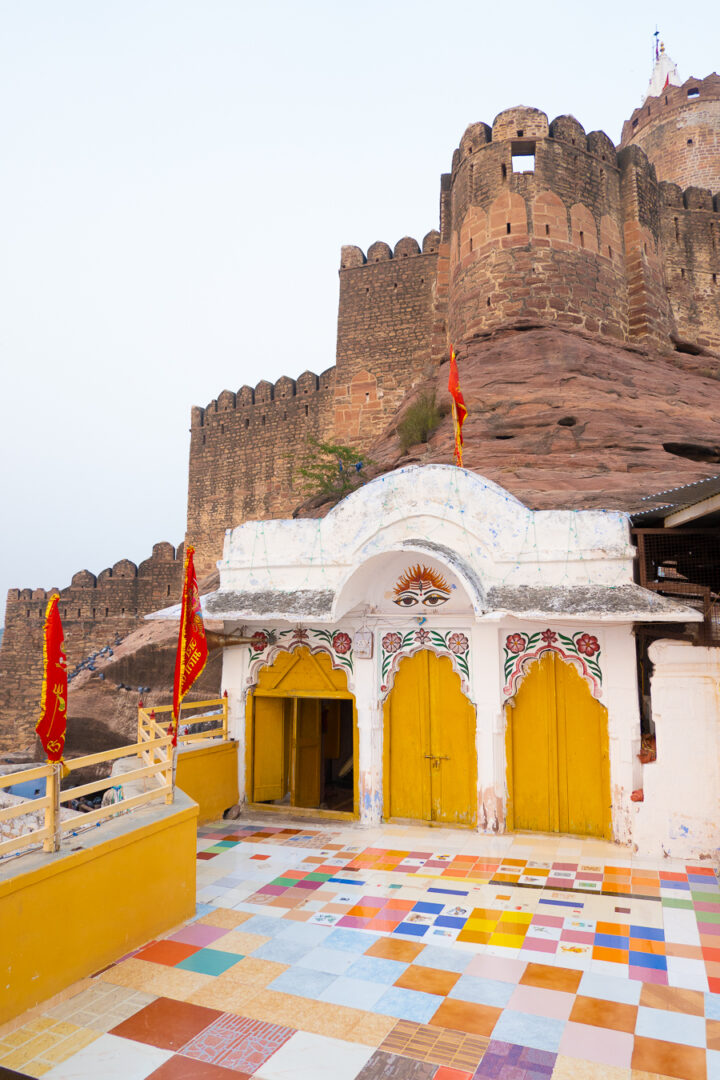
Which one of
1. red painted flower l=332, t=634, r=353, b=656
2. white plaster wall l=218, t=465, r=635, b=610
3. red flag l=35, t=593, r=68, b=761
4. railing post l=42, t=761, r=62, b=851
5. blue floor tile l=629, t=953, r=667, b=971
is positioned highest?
white plaster wall l=218, t=465, r=635, b=610

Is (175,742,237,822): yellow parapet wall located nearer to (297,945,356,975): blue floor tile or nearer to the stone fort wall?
(297,945,356,975): blue floor tile

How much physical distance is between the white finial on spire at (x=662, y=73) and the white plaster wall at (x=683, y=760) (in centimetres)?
3568

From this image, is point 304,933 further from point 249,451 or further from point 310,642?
point 249,451

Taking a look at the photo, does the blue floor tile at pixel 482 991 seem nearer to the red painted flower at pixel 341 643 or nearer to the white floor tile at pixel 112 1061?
the white floor tile at pixel 112 1061

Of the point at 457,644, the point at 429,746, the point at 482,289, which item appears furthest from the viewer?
the point at 482,289

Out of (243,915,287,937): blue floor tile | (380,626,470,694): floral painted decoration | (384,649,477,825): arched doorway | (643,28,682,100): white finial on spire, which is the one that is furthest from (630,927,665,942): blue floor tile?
(643,28,682,100): white finial on spire

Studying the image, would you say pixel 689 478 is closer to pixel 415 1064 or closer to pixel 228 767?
pixel 228 767

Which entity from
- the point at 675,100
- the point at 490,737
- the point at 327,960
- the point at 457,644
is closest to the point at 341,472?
the point at 457,644

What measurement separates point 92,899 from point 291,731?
4.49 m

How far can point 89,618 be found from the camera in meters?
26.1

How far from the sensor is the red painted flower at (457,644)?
7.65 meters

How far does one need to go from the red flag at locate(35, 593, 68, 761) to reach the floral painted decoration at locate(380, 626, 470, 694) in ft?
13.5

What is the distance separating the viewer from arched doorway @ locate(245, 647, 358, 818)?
27.3ft

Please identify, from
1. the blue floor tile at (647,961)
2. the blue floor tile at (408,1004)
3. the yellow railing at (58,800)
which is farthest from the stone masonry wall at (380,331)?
the blue floor tile at (408,1004)
